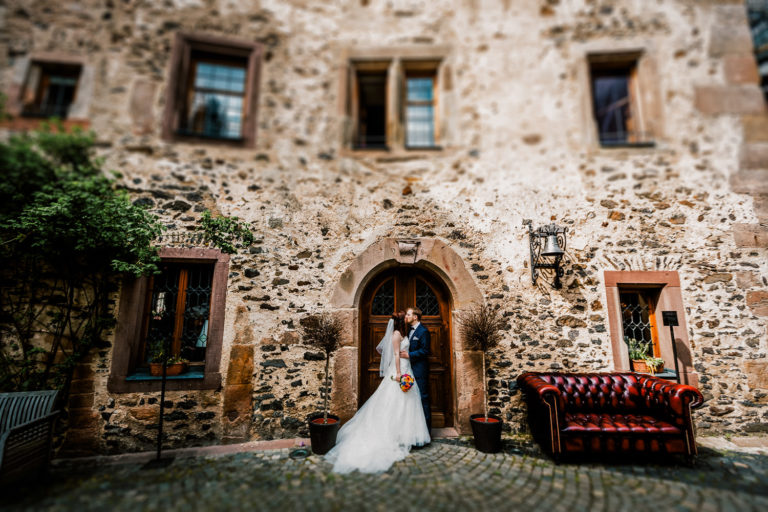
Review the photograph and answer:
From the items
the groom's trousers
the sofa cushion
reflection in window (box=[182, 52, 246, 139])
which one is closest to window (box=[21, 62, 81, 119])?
reflection in window (box=[182, 52, 246, 139])

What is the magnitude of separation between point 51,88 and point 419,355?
6.91 metres

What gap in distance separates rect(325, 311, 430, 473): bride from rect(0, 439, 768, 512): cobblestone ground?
5.7 inches

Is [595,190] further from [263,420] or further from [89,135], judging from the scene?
[89,135]

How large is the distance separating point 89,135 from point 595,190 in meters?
7.53

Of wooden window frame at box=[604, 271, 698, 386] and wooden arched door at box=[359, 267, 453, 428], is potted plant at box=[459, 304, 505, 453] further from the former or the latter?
wooden window frame at box=[604, 271, 698, 386]

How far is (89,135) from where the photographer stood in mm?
4977

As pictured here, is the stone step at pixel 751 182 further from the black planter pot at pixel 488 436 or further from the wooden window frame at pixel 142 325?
the wooden window frame at pixel 142 325

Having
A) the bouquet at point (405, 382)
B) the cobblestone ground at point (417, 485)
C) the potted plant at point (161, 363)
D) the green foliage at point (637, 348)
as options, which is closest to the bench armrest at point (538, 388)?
the cobblestone ground at point (417, 485)

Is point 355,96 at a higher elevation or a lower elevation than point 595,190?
higher

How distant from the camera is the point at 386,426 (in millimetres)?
4191

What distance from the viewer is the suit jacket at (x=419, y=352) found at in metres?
4.58

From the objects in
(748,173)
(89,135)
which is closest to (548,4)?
(748,173)

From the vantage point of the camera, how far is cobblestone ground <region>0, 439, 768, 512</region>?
310 cm

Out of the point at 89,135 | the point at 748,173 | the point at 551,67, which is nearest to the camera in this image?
the point at 89,135
